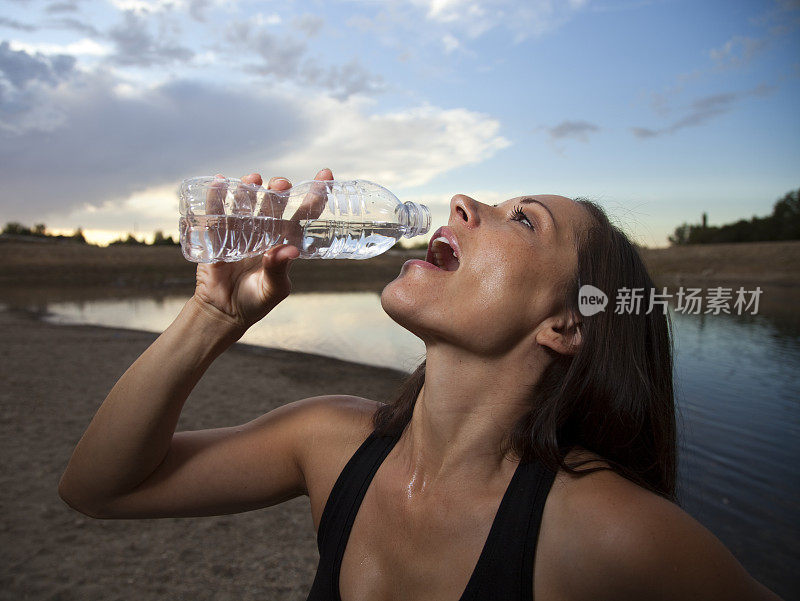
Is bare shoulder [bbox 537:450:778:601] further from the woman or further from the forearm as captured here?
the forearm

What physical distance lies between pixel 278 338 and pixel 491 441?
15.5 m

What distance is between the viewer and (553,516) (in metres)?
1.51

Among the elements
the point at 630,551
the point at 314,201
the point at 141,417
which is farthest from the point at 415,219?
the point at 630,551

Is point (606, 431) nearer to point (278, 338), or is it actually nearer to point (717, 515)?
point (717, 515)

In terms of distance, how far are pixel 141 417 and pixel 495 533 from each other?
3.62ft

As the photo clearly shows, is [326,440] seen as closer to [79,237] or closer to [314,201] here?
[314,201]

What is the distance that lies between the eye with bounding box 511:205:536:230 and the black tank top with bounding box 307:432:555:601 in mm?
760

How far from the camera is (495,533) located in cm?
155

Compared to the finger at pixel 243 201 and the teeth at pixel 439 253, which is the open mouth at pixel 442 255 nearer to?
the teeth at pixel 439 253

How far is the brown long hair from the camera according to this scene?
1.77 metres

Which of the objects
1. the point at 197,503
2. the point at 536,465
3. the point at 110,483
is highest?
the point at 536,465

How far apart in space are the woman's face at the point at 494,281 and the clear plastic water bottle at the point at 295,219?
21.1 inches

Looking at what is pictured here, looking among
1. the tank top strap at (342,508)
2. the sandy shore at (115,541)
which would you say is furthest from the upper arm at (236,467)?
the sandy shore at (115,541)

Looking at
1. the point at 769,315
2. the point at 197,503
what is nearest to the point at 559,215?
the point at 197,503
